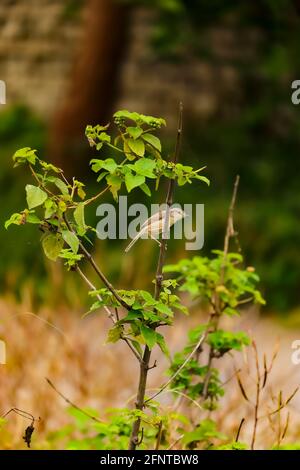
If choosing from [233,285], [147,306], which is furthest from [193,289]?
[147,306]

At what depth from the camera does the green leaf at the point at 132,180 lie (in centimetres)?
202

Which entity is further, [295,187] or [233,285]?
[295,187]

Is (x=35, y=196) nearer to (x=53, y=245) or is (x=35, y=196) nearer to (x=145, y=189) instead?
(x=53, y=245)

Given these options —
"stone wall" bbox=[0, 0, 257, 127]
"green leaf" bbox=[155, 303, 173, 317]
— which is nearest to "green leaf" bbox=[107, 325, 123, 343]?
"green leaf" bbox=[155, 303, 173, 317]

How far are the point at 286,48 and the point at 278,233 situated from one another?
5.73 feet

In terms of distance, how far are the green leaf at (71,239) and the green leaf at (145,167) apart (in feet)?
0.66

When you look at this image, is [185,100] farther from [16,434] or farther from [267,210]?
[16,434]

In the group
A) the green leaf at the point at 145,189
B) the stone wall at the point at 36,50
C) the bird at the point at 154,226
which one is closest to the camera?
the green leaf at the point at 145,189

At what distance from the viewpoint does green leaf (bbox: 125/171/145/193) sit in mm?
2019

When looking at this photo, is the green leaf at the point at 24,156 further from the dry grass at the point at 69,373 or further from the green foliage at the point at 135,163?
the dry grass at the point at 69,373

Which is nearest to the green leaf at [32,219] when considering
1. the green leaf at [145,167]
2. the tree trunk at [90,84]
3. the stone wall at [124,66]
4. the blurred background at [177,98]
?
the green leaf at [145,167]

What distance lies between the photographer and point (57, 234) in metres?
2.09

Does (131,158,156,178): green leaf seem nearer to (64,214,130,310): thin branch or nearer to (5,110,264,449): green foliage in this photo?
(5,110,264,449): green foliage

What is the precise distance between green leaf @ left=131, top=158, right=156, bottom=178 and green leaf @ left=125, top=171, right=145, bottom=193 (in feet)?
0.04
